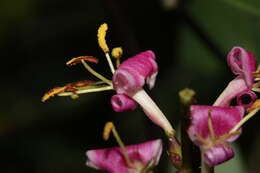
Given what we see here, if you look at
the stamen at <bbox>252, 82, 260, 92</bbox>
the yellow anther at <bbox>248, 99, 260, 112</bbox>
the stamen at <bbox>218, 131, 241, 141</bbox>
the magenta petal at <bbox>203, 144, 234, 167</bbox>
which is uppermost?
the stamen at <bbox>252, 82, 260, 92</bbox>

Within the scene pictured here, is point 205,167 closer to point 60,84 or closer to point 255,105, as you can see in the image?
point 255,105

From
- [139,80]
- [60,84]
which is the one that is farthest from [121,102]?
[60,84]

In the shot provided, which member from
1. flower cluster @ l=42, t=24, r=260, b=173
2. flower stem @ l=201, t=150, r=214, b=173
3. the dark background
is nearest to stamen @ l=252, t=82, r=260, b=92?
flower cluster @ l=42, t=24, r=260, b=173

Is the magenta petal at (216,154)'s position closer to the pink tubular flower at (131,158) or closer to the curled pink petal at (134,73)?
the pink tubular flower at (131,158)

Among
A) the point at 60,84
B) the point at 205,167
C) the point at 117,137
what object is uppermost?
the point at 60,84

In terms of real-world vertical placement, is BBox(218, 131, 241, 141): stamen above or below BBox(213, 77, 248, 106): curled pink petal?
below

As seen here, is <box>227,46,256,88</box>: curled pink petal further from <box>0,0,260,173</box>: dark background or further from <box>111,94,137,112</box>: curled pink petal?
<box>0,0,260,173</box>: dark background

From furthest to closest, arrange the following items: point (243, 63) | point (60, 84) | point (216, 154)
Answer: point (60, 84)
point (243, 63)
point (216, 154)
